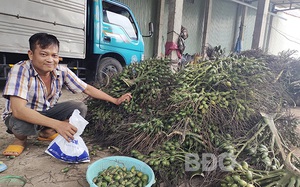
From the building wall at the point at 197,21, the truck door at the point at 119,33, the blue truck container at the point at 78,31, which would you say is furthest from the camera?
the building wall at the point at 197,21

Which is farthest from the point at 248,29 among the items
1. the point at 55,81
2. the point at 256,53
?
the point at 55,81

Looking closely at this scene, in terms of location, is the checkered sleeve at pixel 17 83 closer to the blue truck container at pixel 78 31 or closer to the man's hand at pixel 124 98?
the man's hand at pixel 124 98

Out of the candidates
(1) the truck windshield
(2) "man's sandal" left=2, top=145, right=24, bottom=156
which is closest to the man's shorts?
(2) "man's sandal" left=2, top=145, right=24, bottom=156

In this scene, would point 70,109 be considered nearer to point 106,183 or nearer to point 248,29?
point 106,183

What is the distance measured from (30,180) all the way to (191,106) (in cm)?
157

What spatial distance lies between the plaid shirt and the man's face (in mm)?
73

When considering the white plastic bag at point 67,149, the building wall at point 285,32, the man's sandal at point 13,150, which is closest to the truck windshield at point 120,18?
the man's sandal at point 13,150

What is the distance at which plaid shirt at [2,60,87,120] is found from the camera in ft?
6.09

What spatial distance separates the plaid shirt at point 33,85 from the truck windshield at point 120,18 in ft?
11.4

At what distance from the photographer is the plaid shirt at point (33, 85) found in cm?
186

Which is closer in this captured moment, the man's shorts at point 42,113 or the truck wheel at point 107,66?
the man's shorts at point 42,113

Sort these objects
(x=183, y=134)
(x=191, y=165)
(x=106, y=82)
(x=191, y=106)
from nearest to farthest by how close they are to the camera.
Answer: (x=191, y=165)
(x=183, y=134)
(x=191, y=106)
(x=106, y=82)

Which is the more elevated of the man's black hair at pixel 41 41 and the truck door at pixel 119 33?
the truck door at pixel 119 33

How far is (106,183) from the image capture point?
150 centimetres
